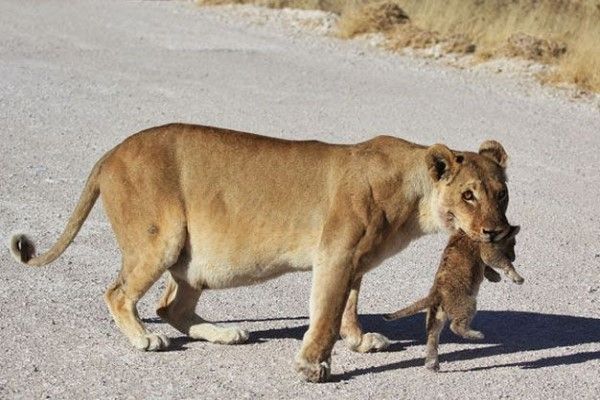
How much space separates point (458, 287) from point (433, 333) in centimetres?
30

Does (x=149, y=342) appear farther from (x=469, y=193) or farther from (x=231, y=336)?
(x=469, y=193)

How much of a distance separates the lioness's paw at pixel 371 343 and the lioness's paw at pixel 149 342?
1.14 metres

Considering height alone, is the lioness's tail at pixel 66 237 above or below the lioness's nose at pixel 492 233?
below

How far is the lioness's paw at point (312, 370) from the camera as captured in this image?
7.41 meters

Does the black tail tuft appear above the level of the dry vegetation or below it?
above

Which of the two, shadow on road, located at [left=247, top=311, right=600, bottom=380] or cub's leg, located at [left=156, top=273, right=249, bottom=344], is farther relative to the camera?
cub's leg, located at [left=156, top=273, right=249, bottom=344]

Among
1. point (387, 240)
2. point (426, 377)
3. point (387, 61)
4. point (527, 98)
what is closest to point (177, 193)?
point (387, 240)

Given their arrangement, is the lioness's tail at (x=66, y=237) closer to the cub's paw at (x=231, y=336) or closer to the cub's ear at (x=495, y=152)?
the cub's paw at (x=231, y=336)

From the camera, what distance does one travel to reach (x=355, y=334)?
805 cm

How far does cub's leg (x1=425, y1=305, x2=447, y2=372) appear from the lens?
7617 mm

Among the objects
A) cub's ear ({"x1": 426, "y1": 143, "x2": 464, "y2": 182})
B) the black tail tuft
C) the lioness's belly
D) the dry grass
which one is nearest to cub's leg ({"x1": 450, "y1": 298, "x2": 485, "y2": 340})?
cub's ear ({"x1": 426, "y1": 143, "x2": 464, "y2": 182})

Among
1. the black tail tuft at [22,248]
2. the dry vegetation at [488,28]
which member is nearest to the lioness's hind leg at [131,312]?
the black tail tuft at [22,248]

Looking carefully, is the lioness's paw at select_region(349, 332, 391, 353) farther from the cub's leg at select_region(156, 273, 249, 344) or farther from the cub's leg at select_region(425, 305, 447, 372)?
the cub's leg at select_region(156, 273, 249, 344)

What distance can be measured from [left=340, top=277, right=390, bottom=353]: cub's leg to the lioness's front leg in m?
0.57
